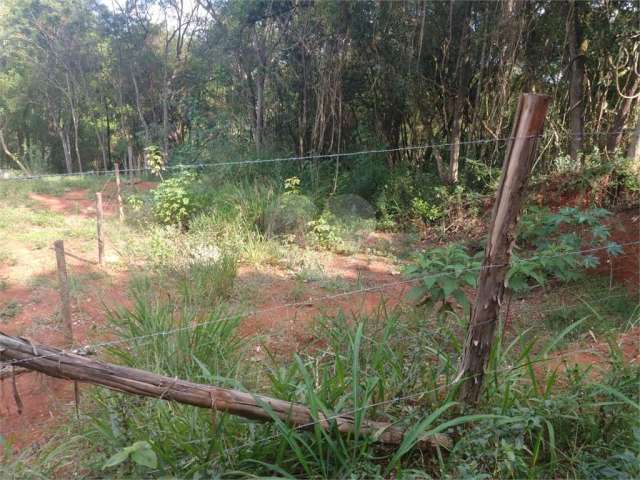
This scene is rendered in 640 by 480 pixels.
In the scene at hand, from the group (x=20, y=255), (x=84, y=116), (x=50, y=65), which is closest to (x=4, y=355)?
(x=20, y=255)

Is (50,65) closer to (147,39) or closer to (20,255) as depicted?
(147,39)

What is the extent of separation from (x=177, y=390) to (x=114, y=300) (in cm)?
253

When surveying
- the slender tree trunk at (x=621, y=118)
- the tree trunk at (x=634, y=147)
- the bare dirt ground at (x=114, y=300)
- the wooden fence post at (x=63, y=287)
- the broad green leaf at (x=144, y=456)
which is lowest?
the bare dirt ground at (x=114, y=300)

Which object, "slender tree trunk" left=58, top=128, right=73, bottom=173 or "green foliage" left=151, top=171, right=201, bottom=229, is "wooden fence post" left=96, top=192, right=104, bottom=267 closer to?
"green foliage" left=151, top=171, right=201, bottom=229

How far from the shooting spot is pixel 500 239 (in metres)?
1.61

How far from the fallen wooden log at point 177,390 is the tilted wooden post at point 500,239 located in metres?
0.30

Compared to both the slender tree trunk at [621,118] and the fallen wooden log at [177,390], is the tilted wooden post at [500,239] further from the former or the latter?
the slender tree trunk at [621,118]

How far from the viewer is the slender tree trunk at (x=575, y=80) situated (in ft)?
18.9

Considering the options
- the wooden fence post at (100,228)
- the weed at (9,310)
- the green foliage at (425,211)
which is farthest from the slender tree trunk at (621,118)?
the weed at (9,310)

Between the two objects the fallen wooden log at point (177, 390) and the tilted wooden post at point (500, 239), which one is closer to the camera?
the fallen wooden log at point (177, 390)

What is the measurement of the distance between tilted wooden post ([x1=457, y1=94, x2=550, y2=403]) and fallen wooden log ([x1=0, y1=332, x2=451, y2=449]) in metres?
0.30

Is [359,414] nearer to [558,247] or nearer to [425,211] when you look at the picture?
[558,247]

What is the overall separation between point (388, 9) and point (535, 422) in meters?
6.46

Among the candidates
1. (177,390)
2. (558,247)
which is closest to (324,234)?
(558,247)
